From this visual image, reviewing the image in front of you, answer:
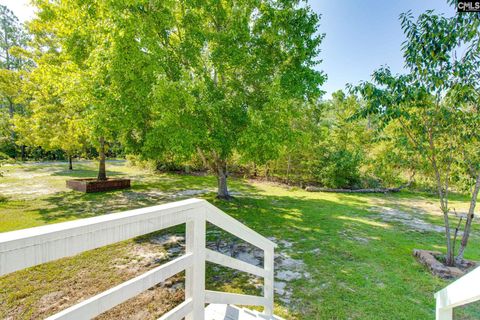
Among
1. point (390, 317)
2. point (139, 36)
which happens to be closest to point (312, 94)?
point (139, 36)

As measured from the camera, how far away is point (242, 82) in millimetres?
9227

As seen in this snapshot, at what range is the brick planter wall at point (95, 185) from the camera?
A: 38.8ft

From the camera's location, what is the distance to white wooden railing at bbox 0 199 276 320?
2.94ft

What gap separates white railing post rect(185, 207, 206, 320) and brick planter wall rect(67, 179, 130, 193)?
39.2 feet

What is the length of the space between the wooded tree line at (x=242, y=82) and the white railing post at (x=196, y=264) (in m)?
4.38

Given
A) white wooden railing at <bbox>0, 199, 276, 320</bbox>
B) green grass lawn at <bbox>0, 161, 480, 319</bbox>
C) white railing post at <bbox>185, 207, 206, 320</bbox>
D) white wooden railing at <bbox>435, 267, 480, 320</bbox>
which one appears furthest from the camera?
green grass lawn at <bbox>0, 161, 480, 319</bbox>

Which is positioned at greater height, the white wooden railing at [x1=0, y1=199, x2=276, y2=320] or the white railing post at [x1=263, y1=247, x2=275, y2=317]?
the white wooden railing at [x1=0, y1=199, x2=276, y2=320]

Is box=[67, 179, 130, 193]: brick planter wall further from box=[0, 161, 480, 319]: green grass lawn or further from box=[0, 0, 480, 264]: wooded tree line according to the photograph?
box=[0, 0, 480, 264]: wooded tree line

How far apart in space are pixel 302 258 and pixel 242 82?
247 inches

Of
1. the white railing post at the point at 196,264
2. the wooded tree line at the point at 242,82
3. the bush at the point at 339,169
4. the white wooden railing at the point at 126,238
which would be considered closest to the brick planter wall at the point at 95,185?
the wooded tree line at the point at 242,82

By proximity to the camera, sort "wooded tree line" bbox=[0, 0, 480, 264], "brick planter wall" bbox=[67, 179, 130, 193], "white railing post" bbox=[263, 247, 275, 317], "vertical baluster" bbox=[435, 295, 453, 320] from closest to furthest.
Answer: "vertical baluster" bbox=[435, 295, 453, 320] → "white railing post" bbox=[263, 247, 275, 317] → "wooded tree line" bbox=[0, 0, 480, 264] → "brick planter wall" bbox=[67, 179, 130, 193]

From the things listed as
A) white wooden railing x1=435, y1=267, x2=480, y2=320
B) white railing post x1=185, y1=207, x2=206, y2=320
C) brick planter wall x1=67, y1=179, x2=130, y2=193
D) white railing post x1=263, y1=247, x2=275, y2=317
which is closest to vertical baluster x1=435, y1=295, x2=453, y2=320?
white wooden railing x1=435, y1=267, x2=480, y2=320

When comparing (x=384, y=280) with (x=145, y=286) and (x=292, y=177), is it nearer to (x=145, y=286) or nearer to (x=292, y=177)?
(x=145, y=286)

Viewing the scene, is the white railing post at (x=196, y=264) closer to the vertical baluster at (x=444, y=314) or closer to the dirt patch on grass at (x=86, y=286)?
the vertical baluster at (x=444, y=314)
